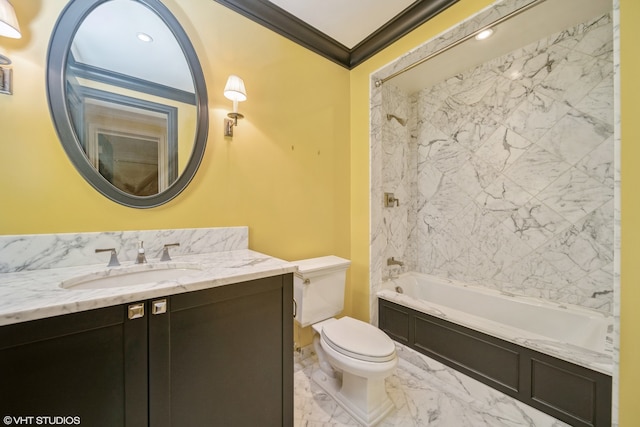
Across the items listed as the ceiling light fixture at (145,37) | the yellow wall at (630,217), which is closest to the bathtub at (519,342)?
the yellow wall at (630,217)

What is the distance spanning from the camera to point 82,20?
110 cm

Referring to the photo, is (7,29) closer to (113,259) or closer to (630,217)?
(113,259)

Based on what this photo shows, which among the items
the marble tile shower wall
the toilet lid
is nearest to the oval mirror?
the toilet lid

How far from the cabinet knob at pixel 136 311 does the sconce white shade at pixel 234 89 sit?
120 centimetres

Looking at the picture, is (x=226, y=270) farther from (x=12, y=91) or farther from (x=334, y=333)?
(x=12, y=91)

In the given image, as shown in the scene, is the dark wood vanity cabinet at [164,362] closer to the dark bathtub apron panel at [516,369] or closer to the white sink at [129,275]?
the white sink at [129,275]

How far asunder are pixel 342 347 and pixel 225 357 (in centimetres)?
68

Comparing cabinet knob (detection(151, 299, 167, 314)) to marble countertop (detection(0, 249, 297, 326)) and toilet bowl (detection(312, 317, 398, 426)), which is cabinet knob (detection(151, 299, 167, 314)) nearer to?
marble countertop (detection(0, 249, 297, 326))

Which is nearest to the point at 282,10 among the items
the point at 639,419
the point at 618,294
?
the point at 618,294

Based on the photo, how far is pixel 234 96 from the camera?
4.72 feet

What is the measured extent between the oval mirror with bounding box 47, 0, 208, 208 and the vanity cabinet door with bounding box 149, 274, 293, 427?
2.38 feet

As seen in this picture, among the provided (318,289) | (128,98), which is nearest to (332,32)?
(128,98)

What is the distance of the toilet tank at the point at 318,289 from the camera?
1.63 meters

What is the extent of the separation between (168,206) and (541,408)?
7.72ft
